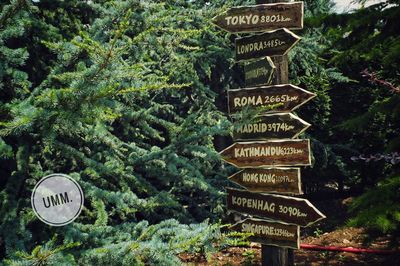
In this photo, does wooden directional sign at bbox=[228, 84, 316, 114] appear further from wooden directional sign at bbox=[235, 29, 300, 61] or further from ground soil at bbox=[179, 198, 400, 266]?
ground soil at bbox=[179, 198, 400, 266]

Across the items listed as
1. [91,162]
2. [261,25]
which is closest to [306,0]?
[261,25]

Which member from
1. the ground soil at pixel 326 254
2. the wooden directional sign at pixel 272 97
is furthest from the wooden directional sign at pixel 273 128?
the ground soil at pixel 326 254

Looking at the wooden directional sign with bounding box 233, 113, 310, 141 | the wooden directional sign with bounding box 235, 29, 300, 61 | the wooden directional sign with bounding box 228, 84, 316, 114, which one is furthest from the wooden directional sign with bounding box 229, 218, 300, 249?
the wooden directional sign with bounding box 235, 29, 300, 61

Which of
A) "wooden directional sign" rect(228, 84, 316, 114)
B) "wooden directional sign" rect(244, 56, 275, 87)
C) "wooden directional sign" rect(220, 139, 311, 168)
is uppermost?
"wooden directional sign" rect(244, 56, 275, 87)

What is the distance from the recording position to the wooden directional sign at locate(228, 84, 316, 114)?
13.5ft

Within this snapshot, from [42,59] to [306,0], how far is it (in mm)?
6498

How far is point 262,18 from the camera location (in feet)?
14.2

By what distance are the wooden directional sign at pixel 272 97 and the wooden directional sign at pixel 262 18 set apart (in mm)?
653

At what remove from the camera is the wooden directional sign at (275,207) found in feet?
13.1

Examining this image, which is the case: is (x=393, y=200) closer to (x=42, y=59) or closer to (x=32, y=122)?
(x=32, y=122)

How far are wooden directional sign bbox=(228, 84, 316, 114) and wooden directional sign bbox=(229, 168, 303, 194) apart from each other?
65cm

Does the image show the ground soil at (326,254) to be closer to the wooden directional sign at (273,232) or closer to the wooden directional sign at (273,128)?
the wooden directional sign at (273,232)

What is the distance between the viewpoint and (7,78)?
139 inches

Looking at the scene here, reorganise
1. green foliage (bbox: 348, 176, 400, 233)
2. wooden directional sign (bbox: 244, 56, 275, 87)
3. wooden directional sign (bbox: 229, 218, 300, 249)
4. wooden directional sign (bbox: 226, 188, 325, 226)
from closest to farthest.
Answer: green foliage (bbox: 348, 176, 400, 233)
wooden directional sign (bbox: 226, 188, 325, 226)
wooden directional sign (bbox: 229, 218, 300, 249)
wooden directional sign (bbox: 244, 56, 275, 87)
